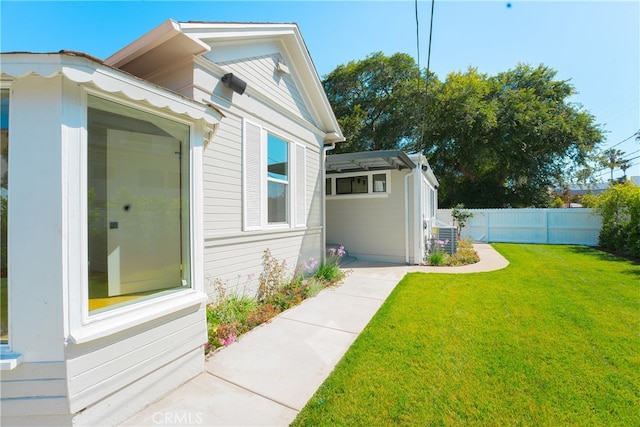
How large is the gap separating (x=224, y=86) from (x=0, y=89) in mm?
2734

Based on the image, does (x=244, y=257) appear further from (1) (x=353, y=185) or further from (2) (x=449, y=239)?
(2) (x=449, y=239)

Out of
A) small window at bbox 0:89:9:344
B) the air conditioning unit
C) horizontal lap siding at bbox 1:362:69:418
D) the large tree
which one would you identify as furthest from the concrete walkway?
the large tree

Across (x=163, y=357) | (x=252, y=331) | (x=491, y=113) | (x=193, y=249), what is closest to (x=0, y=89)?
(x=193, y=249)

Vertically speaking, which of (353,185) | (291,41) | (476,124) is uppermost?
(476,124)

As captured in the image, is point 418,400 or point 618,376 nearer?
point 418,400

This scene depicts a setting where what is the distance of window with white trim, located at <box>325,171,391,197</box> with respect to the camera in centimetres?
883

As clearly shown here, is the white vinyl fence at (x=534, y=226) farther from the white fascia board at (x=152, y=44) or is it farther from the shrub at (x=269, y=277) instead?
the white fascia board at (x=152, y=44)

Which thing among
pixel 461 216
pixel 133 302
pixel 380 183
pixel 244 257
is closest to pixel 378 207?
pixel 380 183

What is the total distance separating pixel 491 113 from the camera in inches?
701

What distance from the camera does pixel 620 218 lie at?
35.1ft

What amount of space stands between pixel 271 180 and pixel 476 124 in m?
18.2

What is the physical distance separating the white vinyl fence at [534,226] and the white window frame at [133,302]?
591 inches

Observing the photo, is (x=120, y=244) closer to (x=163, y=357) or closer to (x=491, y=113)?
(x=163, y=357)

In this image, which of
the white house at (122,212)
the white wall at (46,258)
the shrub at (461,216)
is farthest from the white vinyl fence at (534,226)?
the white wall at (46,258)
